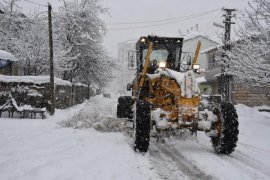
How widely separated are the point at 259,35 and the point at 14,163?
37.1 feet

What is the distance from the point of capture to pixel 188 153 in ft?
26.5

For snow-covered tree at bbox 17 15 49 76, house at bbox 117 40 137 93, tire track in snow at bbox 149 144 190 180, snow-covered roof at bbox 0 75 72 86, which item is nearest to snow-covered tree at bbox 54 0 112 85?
snow-covered tree at bbox 17 15 49 76

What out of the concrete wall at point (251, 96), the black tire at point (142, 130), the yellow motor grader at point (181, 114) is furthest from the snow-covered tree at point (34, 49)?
the black tire at point (142, 130)

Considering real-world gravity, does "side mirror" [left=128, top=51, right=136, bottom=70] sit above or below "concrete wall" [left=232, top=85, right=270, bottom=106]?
above

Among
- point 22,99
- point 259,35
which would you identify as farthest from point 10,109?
point 259,35

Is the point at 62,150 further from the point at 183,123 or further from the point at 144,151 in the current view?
the point at 183,123

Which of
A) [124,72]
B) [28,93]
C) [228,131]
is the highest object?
[124,72]

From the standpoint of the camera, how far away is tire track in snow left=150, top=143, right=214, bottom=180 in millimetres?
6109

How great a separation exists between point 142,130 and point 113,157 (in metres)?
1.05

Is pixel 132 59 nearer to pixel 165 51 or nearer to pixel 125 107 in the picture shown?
pixel 165 51

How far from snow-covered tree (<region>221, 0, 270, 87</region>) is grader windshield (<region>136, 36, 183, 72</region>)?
449 cm

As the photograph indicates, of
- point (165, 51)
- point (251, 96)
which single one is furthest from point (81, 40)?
point (165, 51)

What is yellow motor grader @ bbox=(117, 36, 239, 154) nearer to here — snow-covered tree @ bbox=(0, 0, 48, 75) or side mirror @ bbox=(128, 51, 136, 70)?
side mirror @ bbox=(128, 51, 136, 70)

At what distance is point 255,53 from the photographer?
45.3 feet
